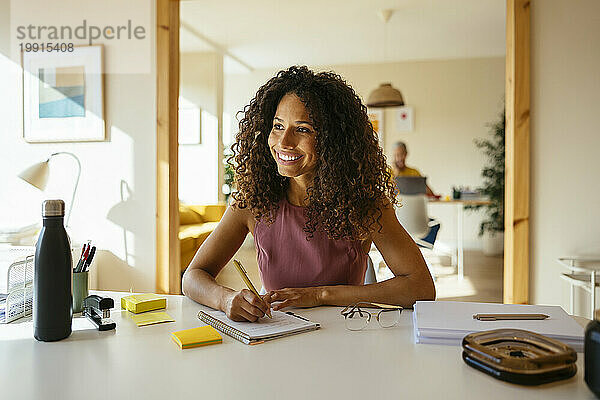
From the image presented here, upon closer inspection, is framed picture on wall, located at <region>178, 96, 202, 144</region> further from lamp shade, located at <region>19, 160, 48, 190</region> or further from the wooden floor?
lamp shade, located at <region>19, 160, 48, 190</region>

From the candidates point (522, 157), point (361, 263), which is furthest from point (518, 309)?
point (522, 157)

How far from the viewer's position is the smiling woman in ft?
4.84

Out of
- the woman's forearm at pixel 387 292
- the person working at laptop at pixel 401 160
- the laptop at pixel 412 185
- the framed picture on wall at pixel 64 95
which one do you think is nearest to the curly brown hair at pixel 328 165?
the woman's forearm at pixel 387 292

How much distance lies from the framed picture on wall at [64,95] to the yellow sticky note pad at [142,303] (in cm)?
218

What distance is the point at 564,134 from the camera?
2.86m

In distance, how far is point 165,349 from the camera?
1.01m

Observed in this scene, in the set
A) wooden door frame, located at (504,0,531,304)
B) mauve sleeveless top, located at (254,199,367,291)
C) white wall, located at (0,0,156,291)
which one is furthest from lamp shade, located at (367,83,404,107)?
mauve sleeveless top, located at (254,199,367,291)

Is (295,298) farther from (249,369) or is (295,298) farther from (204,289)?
(249,369)

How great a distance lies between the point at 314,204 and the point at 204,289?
0.41m

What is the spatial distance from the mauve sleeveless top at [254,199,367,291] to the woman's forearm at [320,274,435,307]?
16 cm

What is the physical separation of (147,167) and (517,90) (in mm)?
2205

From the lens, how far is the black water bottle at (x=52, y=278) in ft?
3.33

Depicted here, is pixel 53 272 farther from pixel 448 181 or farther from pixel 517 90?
pixel 448 181

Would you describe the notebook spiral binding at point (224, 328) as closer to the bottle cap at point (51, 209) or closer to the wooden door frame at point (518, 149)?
the bottle cap at point (51, 209)
